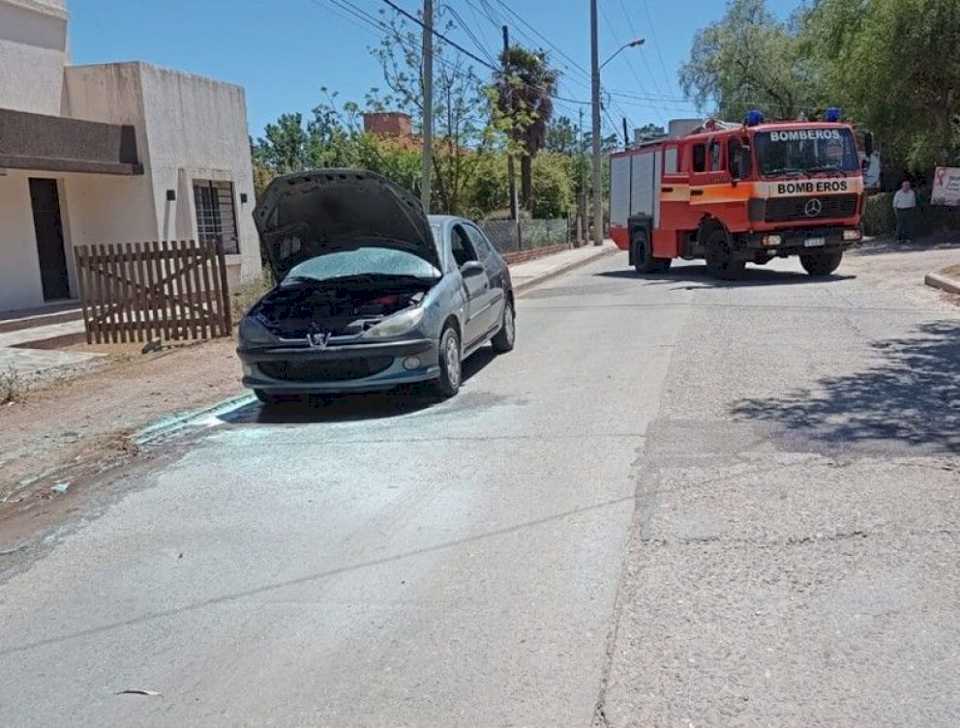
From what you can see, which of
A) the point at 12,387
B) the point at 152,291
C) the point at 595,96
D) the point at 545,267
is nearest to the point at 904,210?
the point at 545,267

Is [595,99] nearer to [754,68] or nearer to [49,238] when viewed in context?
[754,68]

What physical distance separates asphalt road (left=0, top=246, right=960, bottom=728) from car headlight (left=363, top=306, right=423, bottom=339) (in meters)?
0.71

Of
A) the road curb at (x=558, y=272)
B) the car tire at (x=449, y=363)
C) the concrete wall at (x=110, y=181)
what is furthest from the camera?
the road curb at (x=558, y=272)

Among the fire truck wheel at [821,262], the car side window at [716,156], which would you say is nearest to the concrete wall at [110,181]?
the car side window at [716,156]

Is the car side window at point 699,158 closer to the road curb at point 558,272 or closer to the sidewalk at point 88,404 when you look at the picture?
the road curb at point 558,272

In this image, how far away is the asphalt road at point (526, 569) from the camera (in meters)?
3.41

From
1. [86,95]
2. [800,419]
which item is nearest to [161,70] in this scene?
[86,95]

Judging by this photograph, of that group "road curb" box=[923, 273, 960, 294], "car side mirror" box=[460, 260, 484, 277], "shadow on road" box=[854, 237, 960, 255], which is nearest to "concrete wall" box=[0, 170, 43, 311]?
"car side mirror" box=[460, 260, 484, 277]

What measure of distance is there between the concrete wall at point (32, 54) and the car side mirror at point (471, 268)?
10137 millimetres

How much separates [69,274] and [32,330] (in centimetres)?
373

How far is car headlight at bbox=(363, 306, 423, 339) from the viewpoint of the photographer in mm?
7848

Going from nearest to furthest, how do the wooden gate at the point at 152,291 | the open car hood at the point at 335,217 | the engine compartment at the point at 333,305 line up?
the engine compartment at the point at 333,305
the open car hood at the point at 335,217
the wooden gate at the point at 152,291

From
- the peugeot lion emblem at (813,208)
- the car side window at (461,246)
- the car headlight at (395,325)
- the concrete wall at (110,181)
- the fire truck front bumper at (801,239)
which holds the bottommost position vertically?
the car headlight at (395,325)

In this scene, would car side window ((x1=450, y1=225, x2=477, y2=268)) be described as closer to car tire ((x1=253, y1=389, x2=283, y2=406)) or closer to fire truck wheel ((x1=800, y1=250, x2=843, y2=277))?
car tire ((x1=253, y1=389, x2=283, y2=406))
